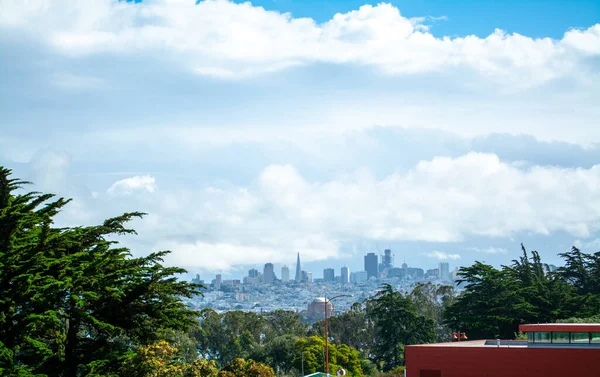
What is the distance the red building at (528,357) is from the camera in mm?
42312

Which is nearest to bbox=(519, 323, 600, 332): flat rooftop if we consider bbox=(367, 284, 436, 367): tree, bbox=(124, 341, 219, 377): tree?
bbox=(124, 341, 219, 377): tree

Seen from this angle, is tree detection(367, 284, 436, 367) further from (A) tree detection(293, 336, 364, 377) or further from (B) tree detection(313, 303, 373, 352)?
(B) tree detection(313, 303, 373, 352)

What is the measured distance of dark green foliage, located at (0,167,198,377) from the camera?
144 ft

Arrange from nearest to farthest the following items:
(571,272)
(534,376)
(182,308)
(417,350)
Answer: (534,376), (417,350), (182,308), (571,272)

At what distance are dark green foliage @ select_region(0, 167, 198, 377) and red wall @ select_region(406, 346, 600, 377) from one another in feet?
53.4

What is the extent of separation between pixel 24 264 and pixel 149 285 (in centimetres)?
958

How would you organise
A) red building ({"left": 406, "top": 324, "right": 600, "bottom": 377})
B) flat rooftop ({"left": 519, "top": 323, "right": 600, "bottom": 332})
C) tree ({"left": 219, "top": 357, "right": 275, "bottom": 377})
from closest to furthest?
red building ({"left": 406, "top": 324, "right": 600, "bottom": 377})
flat rooftop ({"left": 519, "top": 323, "right": 600, "bottom": 332})
tree ({"left": 219, "top": 357, "right": 275, "bottom": 377})

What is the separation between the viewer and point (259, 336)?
158 m

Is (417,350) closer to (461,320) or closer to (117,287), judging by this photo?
(117,287)

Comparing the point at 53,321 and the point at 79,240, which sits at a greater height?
the point at 79,240

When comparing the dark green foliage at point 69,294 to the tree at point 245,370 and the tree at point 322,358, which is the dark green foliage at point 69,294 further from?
the tree at point 322,358

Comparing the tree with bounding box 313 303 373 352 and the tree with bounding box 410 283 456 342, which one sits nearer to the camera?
the tree with bounding box 313 303 373 352

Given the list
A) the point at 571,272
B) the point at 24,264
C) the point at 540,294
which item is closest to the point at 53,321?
the point at 24,264

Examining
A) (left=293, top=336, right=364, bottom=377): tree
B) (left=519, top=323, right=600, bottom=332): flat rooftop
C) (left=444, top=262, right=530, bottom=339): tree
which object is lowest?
(left=293, top=336, right=364, bottom=377): tree
